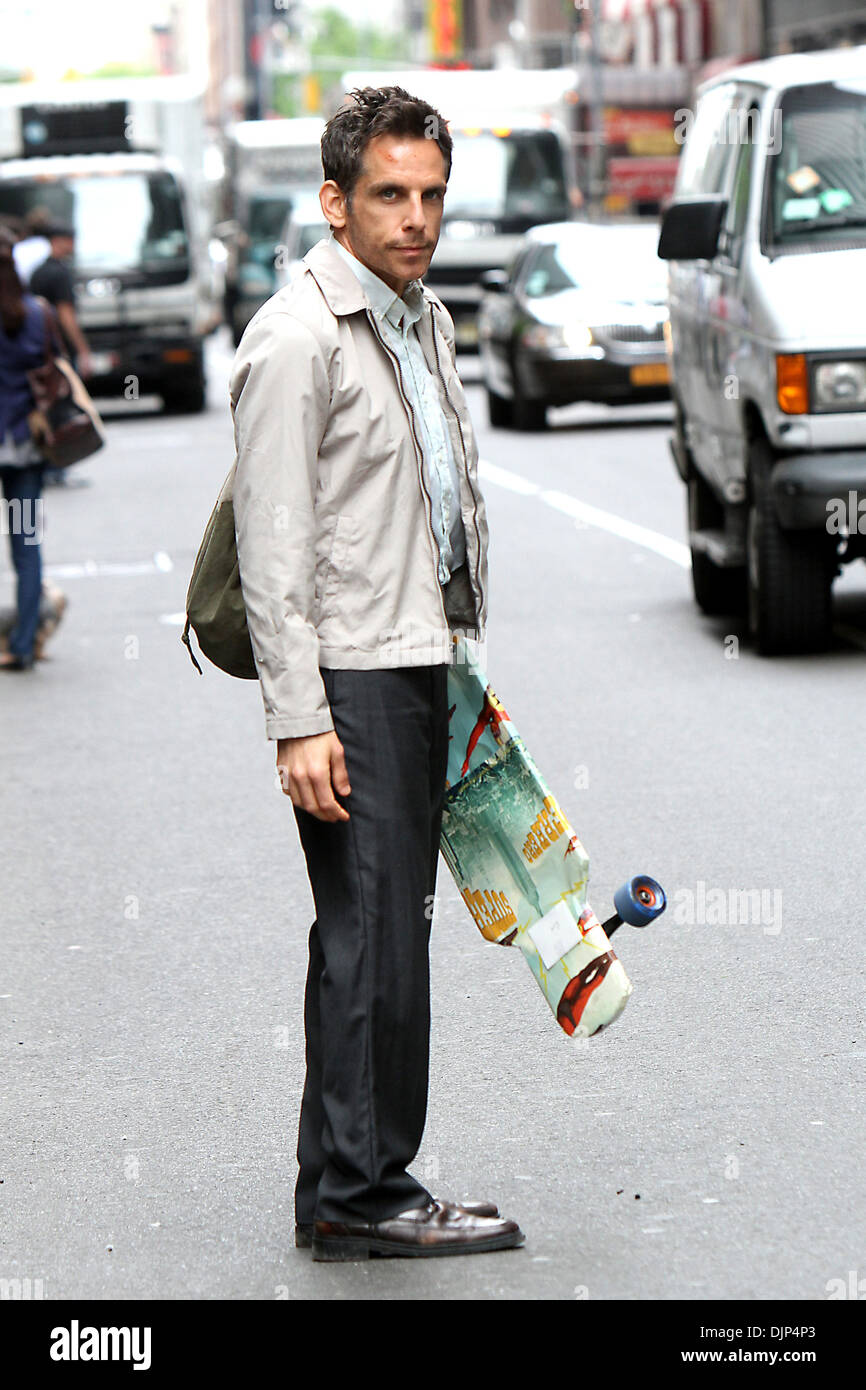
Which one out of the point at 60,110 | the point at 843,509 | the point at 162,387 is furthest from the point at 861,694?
the point at 60,110

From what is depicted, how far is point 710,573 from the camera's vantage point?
472 inches

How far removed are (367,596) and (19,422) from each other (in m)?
7.54

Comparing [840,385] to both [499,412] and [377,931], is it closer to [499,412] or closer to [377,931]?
[377,931]

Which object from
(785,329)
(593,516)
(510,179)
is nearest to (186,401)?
(510,179)

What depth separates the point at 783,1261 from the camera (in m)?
4.30

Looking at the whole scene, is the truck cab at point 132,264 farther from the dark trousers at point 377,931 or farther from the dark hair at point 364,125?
the dark trousers at point 377,931

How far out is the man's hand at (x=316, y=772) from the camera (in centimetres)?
414

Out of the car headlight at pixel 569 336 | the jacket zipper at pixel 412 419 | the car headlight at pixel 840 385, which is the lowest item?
the car headlight at pixel 569 336

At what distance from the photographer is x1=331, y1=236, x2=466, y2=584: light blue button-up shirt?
4.28 meters

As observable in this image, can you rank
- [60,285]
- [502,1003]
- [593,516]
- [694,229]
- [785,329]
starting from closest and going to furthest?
[502,1003]
[785,329]
[694,229]
[593,516]
[60,285]

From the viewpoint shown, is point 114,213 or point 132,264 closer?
point 132,264

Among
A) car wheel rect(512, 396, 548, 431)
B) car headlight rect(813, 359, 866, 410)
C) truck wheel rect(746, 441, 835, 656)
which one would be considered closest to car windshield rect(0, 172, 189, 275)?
car wheel rect(512, 396, 548, 431)

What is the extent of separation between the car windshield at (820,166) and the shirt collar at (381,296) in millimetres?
6490

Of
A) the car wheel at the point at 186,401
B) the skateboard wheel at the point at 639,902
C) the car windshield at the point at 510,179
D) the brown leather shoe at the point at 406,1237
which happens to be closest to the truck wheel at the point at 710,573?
the skateboard wheel at the point at 639,902
